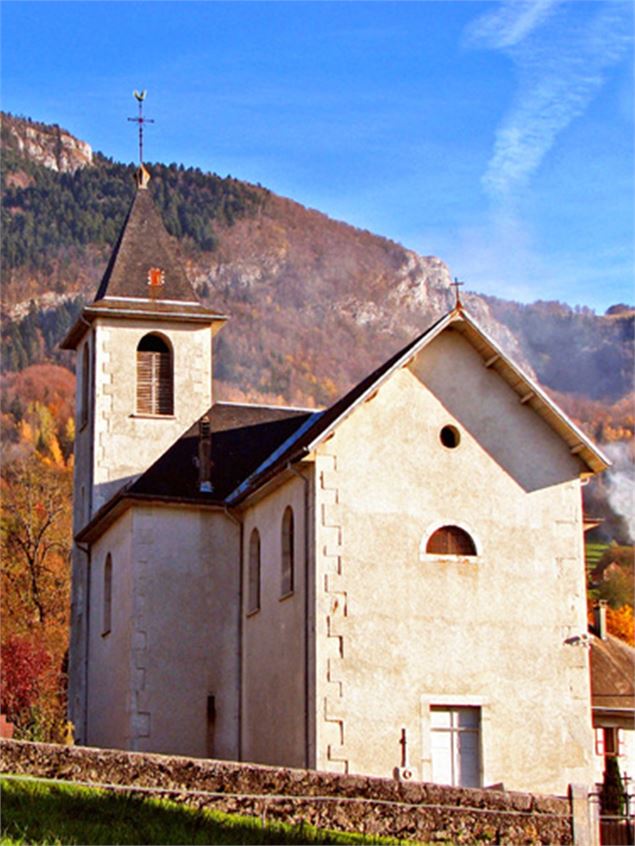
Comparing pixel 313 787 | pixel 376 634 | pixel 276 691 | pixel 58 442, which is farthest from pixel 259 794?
pixel 58 442

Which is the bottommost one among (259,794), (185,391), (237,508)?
(259,794)

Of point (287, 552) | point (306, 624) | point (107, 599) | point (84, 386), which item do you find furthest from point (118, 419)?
point (306, 624)

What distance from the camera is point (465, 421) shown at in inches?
1061

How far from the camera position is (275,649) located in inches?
1102

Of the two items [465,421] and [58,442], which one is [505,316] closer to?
[58,442]

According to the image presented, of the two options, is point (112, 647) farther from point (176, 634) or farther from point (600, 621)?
point (600, 621)

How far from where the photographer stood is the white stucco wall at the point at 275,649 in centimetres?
2636

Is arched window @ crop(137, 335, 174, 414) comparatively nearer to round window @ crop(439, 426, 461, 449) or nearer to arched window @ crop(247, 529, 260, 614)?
arched window @ crop(247, 529, 260, 614)

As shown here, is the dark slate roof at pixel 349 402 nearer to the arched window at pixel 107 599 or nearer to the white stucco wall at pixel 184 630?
the white stucco wall at pixel 184 630

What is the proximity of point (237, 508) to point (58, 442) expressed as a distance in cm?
6056

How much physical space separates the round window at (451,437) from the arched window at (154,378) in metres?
10.6

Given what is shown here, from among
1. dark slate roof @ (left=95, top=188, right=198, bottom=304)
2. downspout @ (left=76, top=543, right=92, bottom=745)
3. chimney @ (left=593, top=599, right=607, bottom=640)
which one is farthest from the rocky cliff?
chimney @ (left=593, top=599, right=607, bottom=640)

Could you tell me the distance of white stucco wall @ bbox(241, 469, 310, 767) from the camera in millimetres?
26359

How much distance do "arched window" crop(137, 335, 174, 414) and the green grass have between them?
18334 mm
